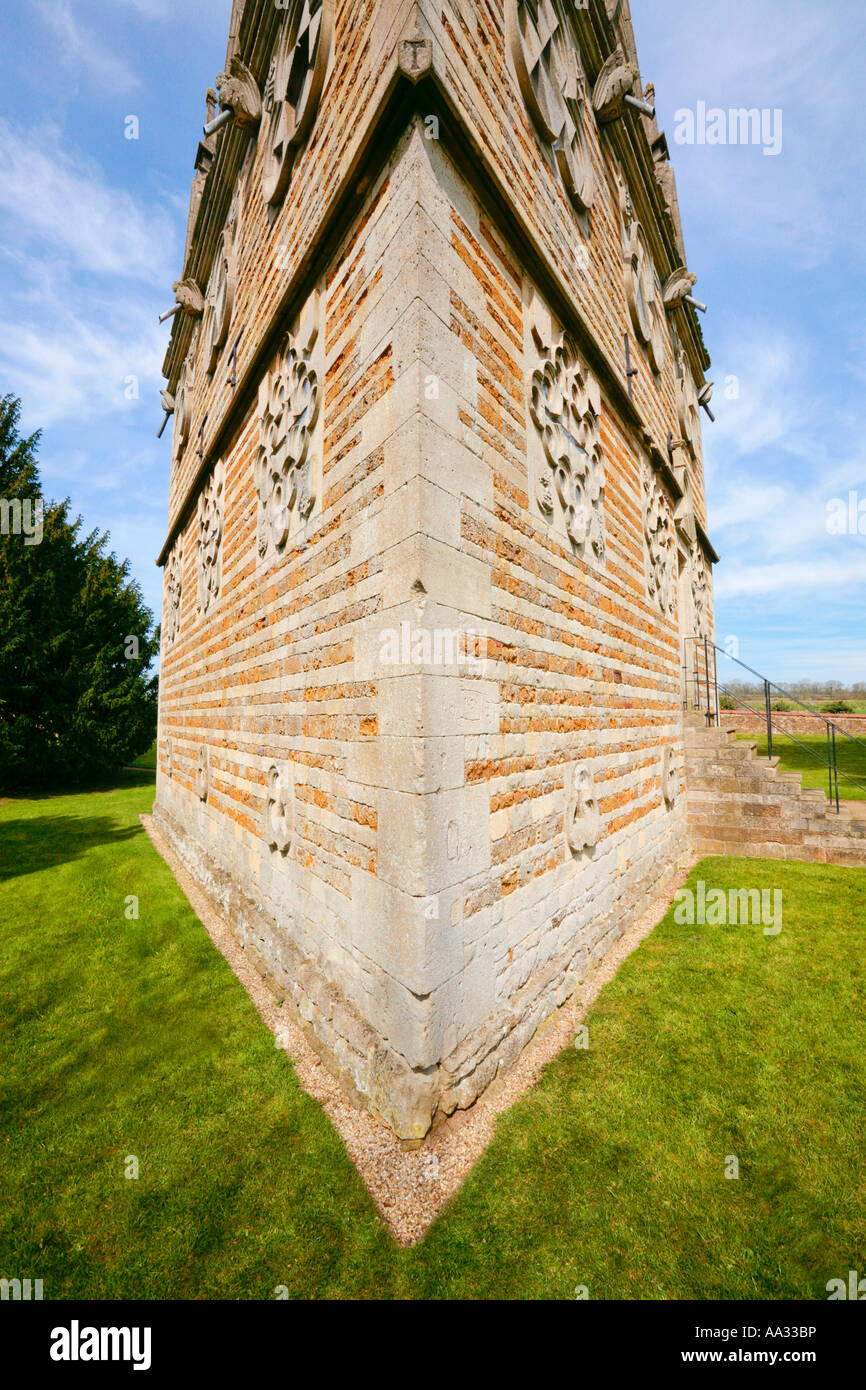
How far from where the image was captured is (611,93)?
6238mm

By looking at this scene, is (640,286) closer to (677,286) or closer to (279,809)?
(677,286)

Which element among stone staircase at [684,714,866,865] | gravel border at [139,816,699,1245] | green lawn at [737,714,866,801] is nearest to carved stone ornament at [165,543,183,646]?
gravel border at [139,816,699,1245]

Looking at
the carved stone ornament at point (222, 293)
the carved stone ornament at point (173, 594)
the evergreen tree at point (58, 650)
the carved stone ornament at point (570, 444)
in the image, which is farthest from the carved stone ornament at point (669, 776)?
the evergreen tree at point (58, 650)

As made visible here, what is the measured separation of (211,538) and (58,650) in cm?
1465

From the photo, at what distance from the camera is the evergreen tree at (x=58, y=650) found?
17203mm

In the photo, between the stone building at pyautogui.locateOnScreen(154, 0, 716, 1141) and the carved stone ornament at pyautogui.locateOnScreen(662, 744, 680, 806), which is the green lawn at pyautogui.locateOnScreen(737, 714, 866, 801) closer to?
the carved stone ornament at pyautogui.locateOnScreen(662, 744, 680, 806)

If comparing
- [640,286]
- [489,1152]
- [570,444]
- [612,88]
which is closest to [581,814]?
[489,1152]

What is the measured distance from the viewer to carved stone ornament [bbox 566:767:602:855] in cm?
437

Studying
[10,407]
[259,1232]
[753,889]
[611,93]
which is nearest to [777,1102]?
[259,1232]

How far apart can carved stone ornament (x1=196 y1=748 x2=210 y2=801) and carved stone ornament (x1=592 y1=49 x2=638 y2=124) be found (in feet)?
30.8

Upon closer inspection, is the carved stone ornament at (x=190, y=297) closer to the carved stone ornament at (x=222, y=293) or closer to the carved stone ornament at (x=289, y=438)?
the carved stone ornament at (x=222, y=293)

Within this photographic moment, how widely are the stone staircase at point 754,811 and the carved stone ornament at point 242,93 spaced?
987cm

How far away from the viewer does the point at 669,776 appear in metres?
7.32
